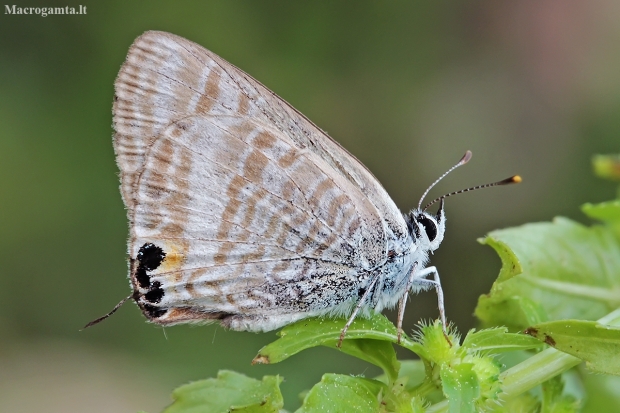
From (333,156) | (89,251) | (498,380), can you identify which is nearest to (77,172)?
(89,251)

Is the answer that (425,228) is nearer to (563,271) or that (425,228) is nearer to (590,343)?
(563,271)

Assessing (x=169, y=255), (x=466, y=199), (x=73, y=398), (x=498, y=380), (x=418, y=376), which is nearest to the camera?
(x=498, y=380)

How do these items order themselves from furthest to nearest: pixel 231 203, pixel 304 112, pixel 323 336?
pixel 304 112 → pixel 231 203 → pixel 323 336

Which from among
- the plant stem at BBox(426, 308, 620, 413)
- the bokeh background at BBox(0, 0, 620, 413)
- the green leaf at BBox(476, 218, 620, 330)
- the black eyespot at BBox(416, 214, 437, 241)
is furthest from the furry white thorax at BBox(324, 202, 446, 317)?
the bokeh background at BBox(0, 0, 620, 413)

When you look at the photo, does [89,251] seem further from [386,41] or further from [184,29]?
[386,41]
